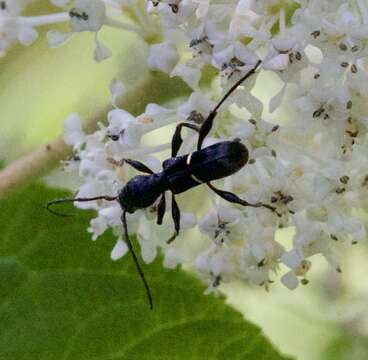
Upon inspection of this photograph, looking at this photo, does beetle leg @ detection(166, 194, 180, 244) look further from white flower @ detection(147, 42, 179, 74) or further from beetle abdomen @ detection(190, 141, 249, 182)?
white flower @ detection(147, 42, 179, 74)

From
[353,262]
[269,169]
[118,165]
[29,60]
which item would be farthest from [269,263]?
[29,60]

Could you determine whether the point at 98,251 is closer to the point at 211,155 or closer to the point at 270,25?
the point at 211,155

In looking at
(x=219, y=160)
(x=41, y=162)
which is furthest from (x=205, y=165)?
(x=41, y=162)

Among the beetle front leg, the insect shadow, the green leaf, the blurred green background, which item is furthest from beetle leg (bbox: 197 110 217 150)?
the blurred green background

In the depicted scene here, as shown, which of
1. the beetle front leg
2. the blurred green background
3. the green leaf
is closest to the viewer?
the beetle front leg

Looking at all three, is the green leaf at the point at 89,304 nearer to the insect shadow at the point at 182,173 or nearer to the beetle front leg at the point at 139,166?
the insect shadow at the point at 182,173

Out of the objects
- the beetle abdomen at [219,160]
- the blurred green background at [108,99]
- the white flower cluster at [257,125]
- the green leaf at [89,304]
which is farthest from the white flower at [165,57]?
the blurred green background at [108,99]
